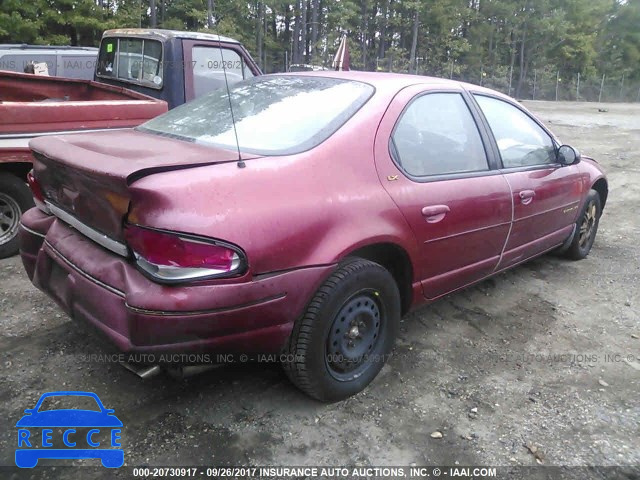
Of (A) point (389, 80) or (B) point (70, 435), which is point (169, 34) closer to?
(A) point (389, 80)

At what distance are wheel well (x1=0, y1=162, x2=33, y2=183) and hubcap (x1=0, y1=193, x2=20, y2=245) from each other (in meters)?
0.21

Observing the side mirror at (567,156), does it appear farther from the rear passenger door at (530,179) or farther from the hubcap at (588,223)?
the hubcap at (588,223)

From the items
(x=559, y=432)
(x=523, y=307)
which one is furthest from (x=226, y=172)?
(x=523, y=307)

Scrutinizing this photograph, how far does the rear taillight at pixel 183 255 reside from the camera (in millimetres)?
1977

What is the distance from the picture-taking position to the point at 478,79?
149 feet

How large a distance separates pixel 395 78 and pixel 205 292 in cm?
179

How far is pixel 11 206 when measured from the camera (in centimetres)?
438

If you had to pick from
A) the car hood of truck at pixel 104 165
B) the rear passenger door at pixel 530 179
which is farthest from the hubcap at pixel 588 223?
the car hood of truck at pixel 104 165

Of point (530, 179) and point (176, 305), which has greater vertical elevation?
point (530, 179)

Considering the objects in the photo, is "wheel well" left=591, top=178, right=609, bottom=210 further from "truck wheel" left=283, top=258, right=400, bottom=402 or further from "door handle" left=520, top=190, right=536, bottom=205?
"truck wheel" left=283, top=258, right=400, bottom=402

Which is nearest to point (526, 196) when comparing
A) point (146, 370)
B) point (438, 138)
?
point (438, 138)

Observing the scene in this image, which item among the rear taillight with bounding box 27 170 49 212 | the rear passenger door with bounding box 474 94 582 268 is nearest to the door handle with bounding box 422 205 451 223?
the rear passenger door with bounding box 474 94 582 268

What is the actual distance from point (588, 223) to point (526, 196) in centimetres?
178

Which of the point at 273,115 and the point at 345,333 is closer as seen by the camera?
the point at 345,333
